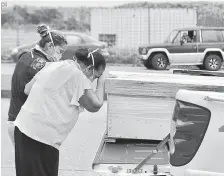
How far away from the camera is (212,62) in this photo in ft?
66.4

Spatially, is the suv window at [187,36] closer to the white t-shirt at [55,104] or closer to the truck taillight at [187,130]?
the white t-shirt at [55,104]

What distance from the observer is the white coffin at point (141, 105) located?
4902 millimetres

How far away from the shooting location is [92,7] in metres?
25.7

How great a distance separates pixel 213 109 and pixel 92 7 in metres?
22.8

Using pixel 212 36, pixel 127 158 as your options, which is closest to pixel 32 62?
pixel 127 158

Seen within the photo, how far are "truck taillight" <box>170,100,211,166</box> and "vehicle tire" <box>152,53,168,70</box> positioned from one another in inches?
652

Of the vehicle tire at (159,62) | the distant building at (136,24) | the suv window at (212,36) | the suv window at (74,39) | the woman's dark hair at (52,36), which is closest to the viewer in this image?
the woman's dark hair at (52,36)

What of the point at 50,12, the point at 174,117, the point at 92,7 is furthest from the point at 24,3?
the point at 174,117

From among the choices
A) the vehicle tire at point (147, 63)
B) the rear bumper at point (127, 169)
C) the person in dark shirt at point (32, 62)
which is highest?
the person in dark shirt at point (32, 62)

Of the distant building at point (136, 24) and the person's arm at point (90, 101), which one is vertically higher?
the distant building at point (136, 24)

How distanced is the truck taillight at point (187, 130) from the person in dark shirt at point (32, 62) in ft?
5.72

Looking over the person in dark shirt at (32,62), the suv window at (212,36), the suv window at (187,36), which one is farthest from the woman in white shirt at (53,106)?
the suv window at (212,36)

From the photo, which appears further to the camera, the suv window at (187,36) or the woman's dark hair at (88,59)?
the suv window at (187,36)

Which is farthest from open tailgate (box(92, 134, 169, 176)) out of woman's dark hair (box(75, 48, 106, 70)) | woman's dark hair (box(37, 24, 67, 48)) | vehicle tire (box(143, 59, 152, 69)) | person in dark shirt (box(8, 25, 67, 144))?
vehicle tire (box(143, 59, 152, 69))
